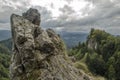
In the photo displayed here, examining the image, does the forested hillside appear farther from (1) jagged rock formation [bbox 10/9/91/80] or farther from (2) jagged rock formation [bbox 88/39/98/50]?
(1) jagged rock formation [bbox 10/9/91/80]

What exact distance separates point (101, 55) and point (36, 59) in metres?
130

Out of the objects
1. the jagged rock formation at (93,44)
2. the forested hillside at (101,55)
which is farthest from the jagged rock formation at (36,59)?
the jagged rock formation at (93,44)

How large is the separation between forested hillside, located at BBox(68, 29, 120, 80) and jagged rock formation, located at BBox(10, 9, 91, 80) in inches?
3690

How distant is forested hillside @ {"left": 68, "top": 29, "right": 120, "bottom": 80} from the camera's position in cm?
15100

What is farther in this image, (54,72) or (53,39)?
(53,39)

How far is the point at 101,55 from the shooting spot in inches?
6624

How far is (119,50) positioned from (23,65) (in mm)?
131211

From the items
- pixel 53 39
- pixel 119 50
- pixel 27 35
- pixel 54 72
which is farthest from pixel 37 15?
pixel 119 50

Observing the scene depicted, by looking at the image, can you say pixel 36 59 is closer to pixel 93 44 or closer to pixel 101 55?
pixel 101 55

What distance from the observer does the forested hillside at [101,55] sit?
151 m

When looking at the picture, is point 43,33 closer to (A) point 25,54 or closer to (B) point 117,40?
(A) point 25,54

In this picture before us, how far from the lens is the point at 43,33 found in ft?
148

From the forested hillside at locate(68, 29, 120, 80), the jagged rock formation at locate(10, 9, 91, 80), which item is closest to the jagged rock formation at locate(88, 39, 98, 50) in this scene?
the forested hillside at locate(68, 29, 120, 80)

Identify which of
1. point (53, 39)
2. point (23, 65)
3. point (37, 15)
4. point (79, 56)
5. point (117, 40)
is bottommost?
point (79, 56)
